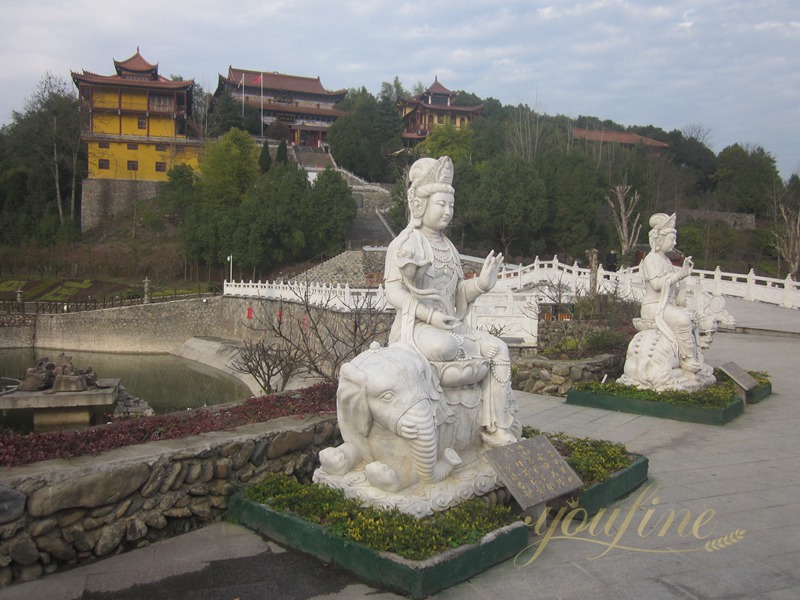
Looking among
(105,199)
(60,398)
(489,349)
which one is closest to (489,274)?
(489,349)

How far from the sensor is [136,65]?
4044 centimetres

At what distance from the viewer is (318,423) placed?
465 centimetres

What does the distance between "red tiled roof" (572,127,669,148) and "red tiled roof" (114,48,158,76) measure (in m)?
27.5

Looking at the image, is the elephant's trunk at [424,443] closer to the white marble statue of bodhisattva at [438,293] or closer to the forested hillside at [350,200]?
the white marble statue of bodhisattva at [438,293]

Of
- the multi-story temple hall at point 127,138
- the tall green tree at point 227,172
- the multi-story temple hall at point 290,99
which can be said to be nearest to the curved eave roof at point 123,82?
the multi-story temple hall at point 127,138

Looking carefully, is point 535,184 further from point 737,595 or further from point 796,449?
point 737,595

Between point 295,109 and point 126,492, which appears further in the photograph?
point 295,109

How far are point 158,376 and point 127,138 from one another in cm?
2291

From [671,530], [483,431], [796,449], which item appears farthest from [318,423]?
[796,449]

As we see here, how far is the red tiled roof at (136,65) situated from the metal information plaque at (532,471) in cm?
4284

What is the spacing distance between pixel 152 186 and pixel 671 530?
3850 centimetres

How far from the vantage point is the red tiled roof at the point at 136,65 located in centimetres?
4001

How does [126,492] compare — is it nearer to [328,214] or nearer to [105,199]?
[328,214]

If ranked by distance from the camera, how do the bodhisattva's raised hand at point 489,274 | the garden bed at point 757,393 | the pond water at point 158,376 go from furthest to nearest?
1. the pond water at point 158,376
2. the garden bed at point 757,393
3. the bodhisattva's raised hand at point 489,274
